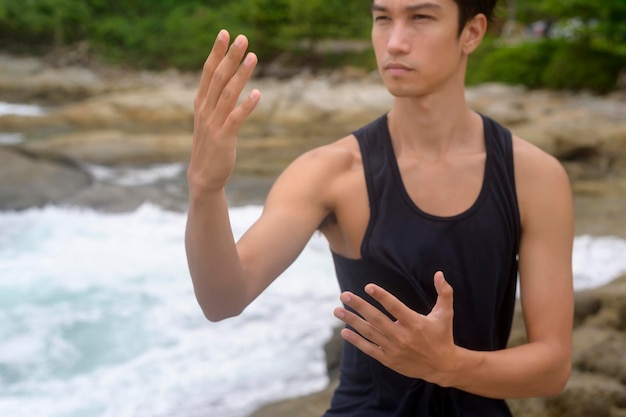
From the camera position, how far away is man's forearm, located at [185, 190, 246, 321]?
1441mm

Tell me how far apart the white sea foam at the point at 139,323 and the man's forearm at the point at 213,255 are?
2017 mm

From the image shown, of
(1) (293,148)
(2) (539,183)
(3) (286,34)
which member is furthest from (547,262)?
(3) (286,34)

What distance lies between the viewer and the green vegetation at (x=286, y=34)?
1814cm

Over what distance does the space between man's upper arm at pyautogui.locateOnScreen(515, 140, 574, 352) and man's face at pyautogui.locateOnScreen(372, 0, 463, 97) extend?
0.96 ft

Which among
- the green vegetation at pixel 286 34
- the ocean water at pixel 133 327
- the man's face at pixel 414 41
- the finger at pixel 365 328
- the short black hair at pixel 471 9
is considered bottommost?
the ocean water at pixel 133 327

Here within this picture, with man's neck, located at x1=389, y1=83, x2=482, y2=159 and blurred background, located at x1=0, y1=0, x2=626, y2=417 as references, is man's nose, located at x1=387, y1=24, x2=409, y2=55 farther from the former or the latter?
blurred background, located at x1=0, y1=0, x2=626, y2=417

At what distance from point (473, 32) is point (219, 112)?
73cm

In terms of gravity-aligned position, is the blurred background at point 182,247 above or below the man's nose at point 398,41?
below

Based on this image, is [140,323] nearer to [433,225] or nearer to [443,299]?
[433,225]

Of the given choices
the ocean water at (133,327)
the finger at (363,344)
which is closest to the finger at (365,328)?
the finger at (363,344)

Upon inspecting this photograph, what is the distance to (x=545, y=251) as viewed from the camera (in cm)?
171

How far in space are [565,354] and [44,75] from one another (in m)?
26.6

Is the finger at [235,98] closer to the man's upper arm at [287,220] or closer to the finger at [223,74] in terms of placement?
the finger at [223,74]

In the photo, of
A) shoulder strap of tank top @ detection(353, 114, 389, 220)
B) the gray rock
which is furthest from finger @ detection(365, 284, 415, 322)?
the gray rock
